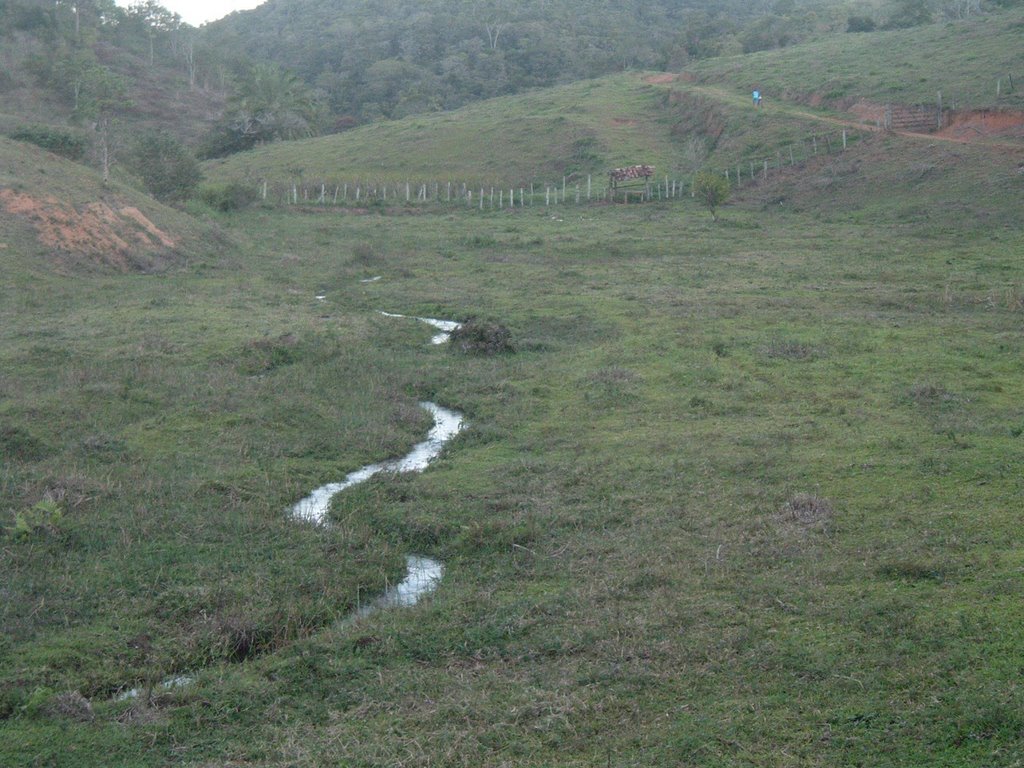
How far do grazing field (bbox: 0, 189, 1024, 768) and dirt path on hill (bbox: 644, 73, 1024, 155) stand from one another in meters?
18.7

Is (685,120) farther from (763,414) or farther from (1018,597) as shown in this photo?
(1018,597)

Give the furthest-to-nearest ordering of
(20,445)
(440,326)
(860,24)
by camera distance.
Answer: (860,24), (440,326), (20,445)

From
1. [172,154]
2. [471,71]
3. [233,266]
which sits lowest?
[233,266]

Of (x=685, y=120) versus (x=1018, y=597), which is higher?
(x=685, y=120)

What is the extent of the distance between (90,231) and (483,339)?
15.5 metres

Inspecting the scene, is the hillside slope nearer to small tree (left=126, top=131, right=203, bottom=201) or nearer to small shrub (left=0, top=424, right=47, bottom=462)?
small tree (left=126, top=131, right=203, bottom=201)

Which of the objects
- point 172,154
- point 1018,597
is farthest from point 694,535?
point 172,154

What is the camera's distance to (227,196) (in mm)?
46469

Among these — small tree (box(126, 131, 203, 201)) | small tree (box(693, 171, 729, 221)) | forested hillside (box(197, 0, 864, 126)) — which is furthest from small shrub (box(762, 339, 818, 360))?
forested hillside (box(197, 0, 864, 126))

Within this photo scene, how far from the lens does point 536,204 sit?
5066 centimetres

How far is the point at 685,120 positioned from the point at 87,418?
52.3 metres

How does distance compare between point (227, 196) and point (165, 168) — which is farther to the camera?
point (227, 196)

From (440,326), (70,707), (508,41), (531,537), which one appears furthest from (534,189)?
(508,41)

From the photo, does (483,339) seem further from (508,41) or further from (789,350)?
(508,41)
